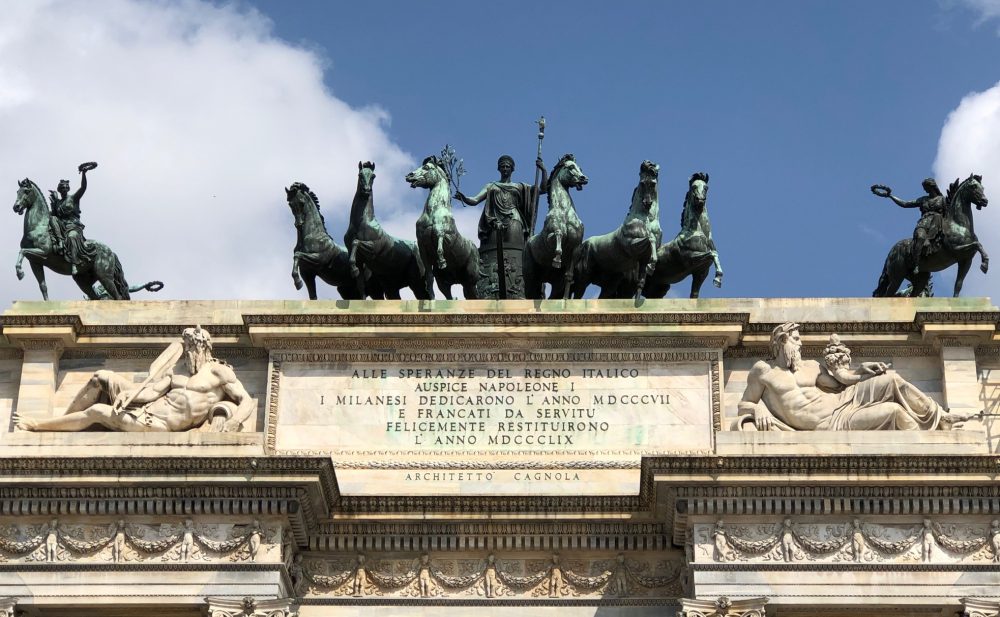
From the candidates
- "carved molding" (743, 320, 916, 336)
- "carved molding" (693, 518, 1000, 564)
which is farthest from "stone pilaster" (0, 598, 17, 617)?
"carved molding" (743, 320, 916, 336)

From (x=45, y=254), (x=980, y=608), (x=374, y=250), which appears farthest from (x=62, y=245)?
(x=980, y=608)

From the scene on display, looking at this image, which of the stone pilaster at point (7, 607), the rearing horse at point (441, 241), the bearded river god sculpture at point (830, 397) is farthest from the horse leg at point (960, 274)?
the stone pilaster at point (7, 607)

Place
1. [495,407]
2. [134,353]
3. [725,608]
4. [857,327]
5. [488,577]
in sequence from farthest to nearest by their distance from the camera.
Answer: [134,353] < [857,327] < [495,407] < [488,577] < [725,608]

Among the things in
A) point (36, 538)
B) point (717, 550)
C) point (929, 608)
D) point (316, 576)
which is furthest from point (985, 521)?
point (36, 538)

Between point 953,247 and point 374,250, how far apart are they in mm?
9036

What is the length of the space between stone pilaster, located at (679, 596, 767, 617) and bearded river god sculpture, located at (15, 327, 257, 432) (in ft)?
24.1

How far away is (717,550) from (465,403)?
500cm

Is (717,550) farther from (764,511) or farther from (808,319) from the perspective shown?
(808,319)

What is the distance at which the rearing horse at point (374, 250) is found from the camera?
35.2 meters

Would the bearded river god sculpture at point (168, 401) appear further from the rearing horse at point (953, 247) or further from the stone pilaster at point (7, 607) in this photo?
the rearing horse at point (953, 247)

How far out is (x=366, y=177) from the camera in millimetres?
Result: 35375

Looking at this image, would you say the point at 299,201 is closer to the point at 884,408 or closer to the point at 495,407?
the point at 495,407

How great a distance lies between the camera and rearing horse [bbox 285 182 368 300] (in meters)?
35.5

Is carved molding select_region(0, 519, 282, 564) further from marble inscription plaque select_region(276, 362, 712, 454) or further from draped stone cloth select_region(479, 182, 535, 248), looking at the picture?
draped stone cloth select_region(479, 182, 535, 248)
